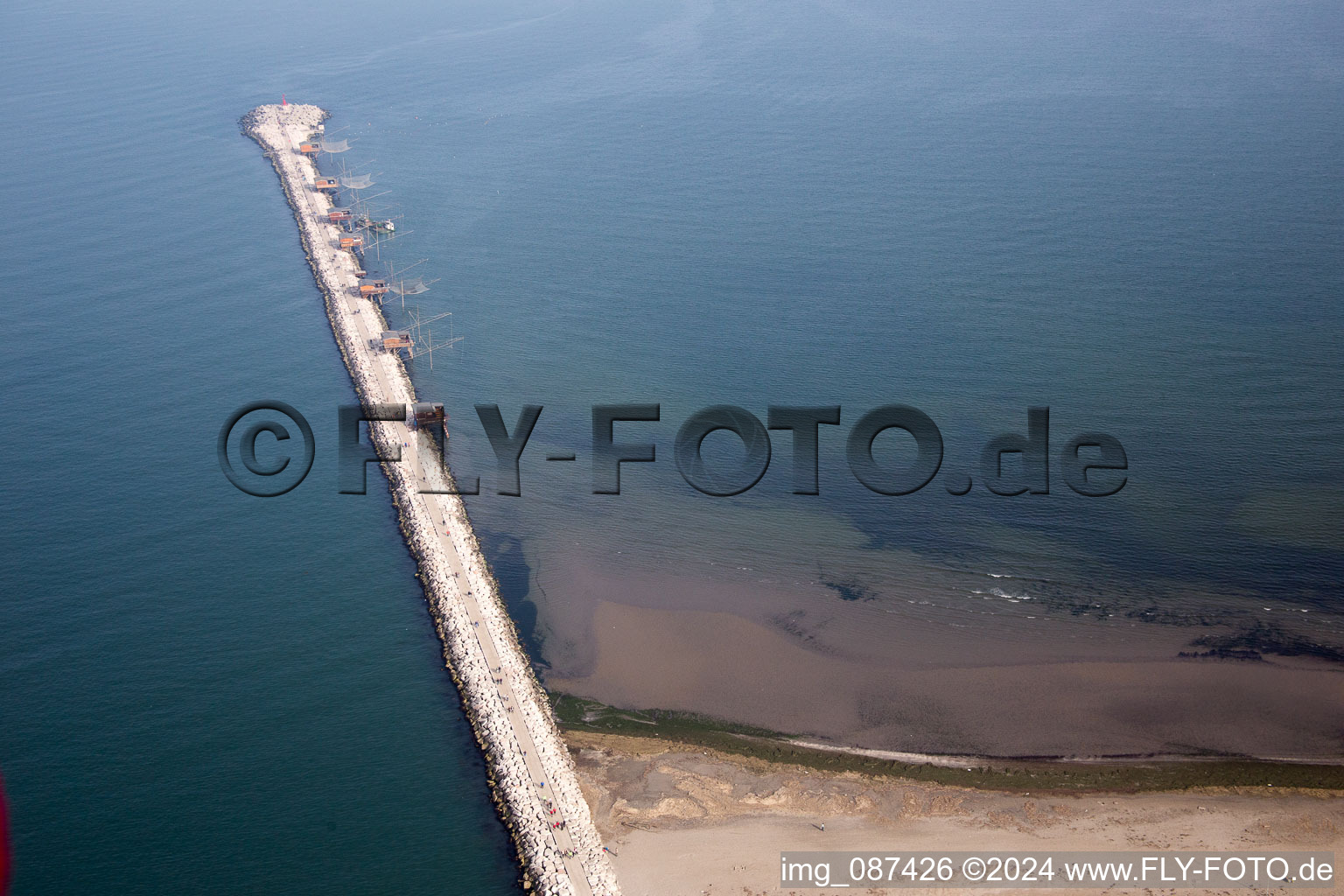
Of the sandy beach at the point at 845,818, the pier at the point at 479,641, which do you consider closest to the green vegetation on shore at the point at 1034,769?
the sandy beach at the point at 845,818

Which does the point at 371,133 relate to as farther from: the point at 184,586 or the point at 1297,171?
the point at 1297,171

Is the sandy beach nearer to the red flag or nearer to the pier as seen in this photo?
the pier

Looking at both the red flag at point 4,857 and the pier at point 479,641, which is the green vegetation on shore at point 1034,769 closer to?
the pier at point 479,641

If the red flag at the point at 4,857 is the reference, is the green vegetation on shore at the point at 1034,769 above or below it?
below

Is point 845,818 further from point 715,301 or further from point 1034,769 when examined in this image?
point 715,301

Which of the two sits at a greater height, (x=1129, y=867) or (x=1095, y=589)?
(x=1095, y=589)

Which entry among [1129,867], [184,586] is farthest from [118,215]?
[1129,867]
